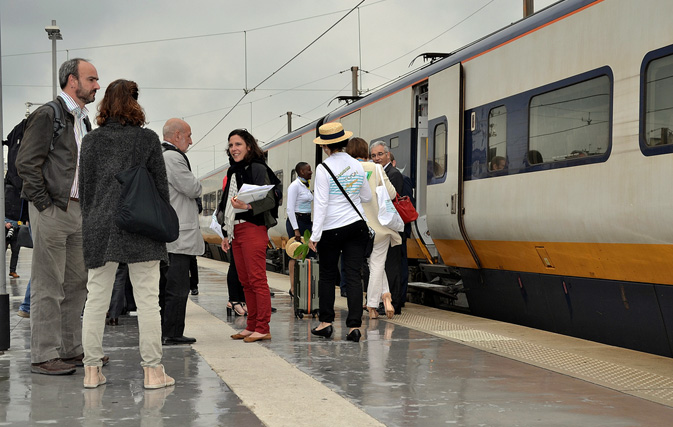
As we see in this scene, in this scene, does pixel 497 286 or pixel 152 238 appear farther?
pixel 497 286

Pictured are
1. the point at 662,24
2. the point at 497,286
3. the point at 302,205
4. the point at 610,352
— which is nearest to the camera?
the point at 662,24

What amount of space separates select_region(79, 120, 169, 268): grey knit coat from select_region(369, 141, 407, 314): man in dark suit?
4.37 m

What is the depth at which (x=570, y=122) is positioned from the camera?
761 centimetres

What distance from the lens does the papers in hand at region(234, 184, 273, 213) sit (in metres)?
7.11

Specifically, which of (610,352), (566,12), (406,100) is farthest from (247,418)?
(406,100)

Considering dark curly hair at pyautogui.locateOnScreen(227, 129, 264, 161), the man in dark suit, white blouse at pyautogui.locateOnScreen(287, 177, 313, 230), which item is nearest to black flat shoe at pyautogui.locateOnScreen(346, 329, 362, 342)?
dark curly hair at pyautogui.locateOnScreen(227, 129, 264, 161)

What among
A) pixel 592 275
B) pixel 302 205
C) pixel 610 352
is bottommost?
pixel 610 352

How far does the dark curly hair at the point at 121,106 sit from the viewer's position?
17.3 ft

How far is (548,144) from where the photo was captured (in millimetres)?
7965

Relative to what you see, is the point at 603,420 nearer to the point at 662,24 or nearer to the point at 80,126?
the point at 662,24

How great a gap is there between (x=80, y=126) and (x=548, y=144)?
437cm

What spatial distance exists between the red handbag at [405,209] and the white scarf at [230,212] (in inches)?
91.6

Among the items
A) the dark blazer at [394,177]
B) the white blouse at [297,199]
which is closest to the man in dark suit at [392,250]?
the dark blazer at [394,177]

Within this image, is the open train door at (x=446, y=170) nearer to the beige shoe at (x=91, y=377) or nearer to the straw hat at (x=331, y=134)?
the straw hat at (x=331, y=134)
